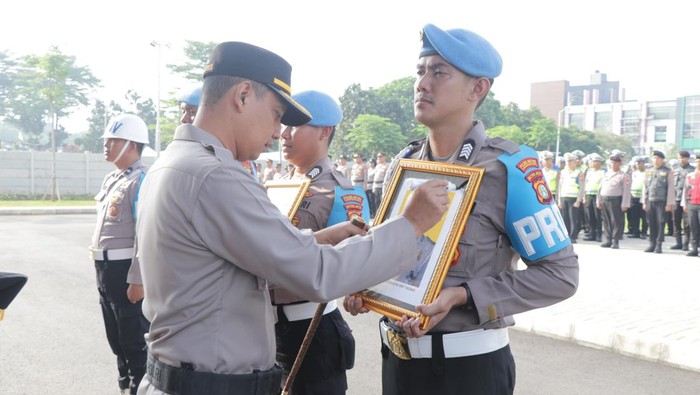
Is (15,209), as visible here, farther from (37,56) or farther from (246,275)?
(246,275)

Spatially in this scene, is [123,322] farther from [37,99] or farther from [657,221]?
[37,99]

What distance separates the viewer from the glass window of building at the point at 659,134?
331ft

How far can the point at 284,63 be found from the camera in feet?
6.26

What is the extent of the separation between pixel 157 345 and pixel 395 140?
1685 inches

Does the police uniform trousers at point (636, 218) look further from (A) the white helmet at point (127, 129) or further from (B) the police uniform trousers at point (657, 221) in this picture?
(A) the white helmet at point (127, 129)

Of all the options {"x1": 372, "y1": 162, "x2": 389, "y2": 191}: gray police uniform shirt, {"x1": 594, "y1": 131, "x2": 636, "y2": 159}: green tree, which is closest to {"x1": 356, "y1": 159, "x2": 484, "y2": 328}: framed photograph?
{"x1": 372, "y1": 162, "x2": 389, "y2": 191}: gray police uniform shirt

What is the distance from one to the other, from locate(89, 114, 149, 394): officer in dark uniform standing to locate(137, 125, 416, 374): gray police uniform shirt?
2.47 metres

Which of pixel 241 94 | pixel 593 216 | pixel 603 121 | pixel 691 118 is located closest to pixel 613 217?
pixel 593 216

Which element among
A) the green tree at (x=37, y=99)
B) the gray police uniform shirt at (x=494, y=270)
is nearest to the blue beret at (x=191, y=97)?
the gray police uniform shirt at (x=494, y=270)

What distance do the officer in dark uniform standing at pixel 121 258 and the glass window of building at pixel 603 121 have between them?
4557 inches

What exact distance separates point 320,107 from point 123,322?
7.09ft

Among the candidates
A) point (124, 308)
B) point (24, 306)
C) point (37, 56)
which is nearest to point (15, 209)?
point (37, 56)

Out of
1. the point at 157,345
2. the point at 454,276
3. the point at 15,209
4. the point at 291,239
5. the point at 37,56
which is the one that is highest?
the point at 37,56

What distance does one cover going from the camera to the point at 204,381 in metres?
1.72
